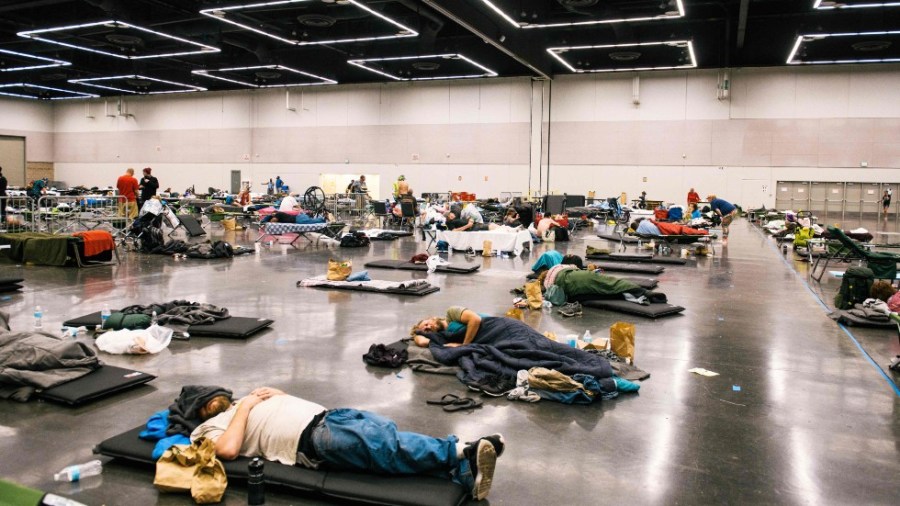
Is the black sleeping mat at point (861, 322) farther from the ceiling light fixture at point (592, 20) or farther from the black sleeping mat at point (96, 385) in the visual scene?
the ceiling light fixture at point (592, 20)

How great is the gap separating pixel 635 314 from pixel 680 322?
0.56 meters

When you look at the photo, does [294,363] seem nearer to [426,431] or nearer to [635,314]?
[426,431]

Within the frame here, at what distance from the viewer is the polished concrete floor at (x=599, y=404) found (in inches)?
139

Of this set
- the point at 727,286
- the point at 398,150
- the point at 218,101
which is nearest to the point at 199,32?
the point at 398,150

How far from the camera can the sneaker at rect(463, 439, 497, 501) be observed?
3.29 metres

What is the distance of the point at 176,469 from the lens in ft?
11.2

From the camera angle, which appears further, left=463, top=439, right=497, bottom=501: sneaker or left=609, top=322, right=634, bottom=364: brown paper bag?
left=609, top=322, right=634, bottom=364: brown paper bag

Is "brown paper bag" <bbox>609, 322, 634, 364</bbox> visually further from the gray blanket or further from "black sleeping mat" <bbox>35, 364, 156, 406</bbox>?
the gray blanket

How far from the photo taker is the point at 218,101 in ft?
115

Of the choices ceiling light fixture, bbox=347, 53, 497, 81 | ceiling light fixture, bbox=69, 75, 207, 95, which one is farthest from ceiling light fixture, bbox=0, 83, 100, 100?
ceiling light fixture, bbox=347, 53, 497, 81

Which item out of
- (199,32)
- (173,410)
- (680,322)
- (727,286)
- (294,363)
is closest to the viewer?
(173,410)

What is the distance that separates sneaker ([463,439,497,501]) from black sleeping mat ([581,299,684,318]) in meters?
5.10

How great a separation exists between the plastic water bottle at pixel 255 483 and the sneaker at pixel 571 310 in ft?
17.3

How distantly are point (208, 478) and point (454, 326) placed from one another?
3048 mm
